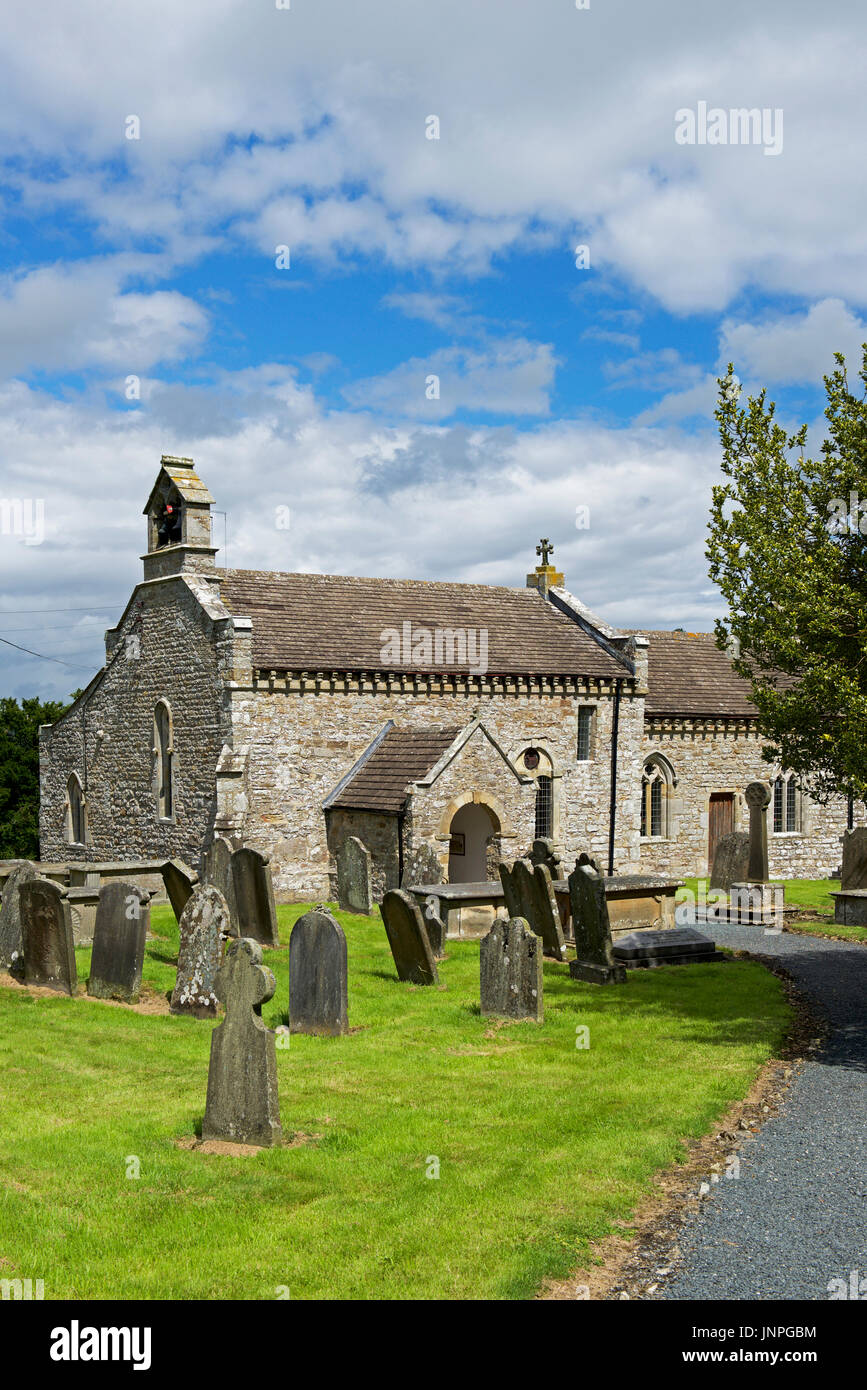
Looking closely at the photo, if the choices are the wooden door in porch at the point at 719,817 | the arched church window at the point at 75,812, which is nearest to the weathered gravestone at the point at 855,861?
the wooden door in porch at the point at 719,817

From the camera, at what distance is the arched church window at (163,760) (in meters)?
28.6

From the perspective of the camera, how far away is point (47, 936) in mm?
15039

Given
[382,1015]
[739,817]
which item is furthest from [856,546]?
[739,817]

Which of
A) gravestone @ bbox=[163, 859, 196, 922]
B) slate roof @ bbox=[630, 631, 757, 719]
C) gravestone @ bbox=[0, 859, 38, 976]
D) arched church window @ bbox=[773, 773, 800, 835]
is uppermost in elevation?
slate roof @ bbox=[630, 631, 757, 719]

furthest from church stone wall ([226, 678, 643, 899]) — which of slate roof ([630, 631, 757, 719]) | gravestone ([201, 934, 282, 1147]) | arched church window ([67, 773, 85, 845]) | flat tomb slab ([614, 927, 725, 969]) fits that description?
gravestone ([201, 934, 282, 1147])

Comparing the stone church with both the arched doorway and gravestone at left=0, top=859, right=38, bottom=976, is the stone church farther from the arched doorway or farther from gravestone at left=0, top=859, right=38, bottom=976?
gravestone at left=0, top=859, right=38, bottom=976

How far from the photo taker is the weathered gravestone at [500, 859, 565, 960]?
738 inches

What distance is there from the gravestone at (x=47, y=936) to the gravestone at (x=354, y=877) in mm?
8801

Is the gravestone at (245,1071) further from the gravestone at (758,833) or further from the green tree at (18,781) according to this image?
the green tree at (18,781)

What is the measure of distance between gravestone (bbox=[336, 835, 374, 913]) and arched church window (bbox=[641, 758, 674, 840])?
1275 cm

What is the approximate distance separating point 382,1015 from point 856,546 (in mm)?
8269

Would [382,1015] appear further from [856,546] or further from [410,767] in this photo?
[410,767]

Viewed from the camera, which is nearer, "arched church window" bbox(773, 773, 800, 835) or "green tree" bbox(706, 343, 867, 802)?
"green tree" bbox(706, 343, 867, 802)
